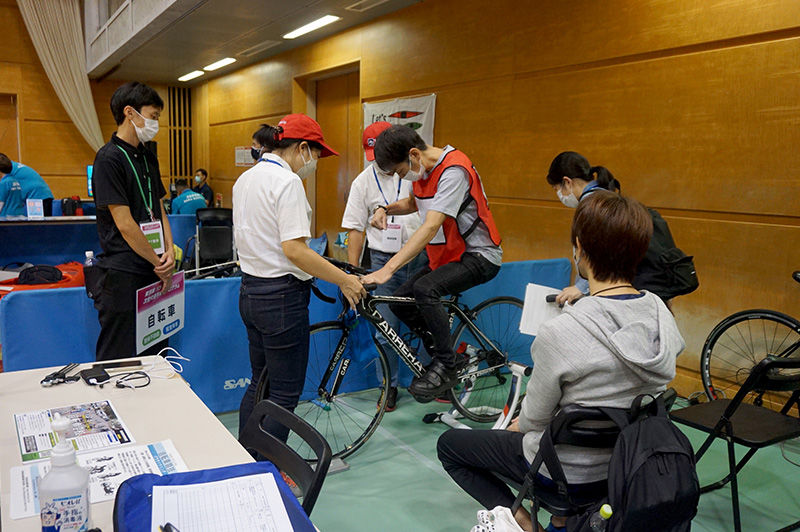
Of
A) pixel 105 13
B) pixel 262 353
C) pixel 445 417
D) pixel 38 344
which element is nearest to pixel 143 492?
pixel 262 353

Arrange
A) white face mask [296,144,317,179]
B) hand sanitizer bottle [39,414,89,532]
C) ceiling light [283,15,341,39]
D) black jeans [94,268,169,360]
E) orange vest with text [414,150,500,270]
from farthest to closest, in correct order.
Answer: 1. ceiling light [283,15,341,39]
2. orange vest with text [414,150,500,270]
3. black jeans [94,268,169,360]
4. white face mask [296,144,317,179]
5. hand sanitizer bottle [39,414,89,532]

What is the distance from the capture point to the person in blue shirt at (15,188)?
239 inches

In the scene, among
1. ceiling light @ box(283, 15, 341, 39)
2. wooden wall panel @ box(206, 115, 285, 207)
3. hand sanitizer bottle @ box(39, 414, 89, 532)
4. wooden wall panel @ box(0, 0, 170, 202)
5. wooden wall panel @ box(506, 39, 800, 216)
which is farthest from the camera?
wooden wall panel @ box(0, 0, 170, 202)

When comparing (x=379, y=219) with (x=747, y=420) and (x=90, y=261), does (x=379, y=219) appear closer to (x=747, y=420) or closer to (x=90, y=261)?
(x=90, y=261)

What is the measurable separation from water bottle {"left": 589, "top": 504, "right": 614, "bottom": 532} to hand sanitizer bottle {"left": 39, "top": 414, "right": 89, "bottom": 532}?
109 cm

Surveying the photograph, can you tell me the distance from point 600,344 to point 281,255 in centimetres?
131

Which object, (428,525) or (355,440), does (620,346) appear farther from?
(355,440)

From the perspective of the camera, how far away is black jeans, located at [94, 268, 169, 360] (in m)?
2.56

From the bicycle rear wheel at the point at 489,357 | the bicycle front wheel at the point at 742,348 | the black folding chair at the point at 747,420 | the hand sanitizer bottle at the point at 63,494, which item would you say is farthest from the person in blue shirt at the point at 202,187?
the hand sanitizer bottle at the point at 63,494

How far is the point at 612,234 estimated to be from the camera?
5.15 feet

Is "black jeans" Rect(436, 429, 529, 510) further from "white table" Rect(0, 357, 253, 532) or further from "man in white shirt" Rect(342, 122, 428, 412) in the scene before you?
"man in white shirt" Rect(342, 122, 428, 412)

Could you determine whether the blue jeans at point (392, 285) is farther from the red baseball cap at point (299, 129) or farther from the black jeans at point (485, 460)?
the black jeans at point (485, 460)

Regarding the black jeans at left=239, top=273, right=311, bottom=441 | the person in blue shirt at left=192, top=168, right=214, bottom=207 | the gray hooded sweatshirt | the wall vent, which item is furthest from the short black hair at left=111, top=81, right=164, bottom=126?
the wall vent

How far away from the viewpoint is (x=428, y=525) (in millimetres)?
2332
